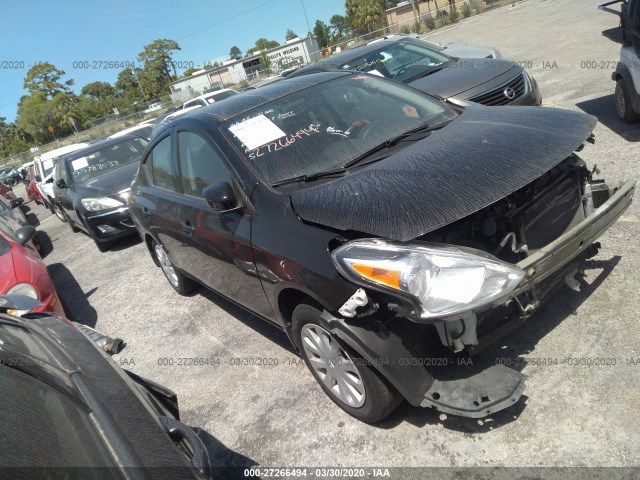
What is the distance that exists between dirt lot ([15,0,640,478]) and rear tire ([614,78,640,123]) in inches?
9.2

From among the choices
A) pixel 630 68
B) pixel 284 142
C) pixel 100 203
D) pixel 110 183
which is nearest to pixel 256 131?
pixel 284 142

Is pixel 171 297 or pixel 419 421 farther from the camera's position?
pixel 171 297

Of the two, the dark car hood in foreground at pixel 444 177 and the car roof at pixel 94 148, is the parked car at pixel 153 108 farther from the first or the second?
the dark car hood in foreground at pixel 444 177

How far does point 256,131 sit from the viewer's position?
125 inches

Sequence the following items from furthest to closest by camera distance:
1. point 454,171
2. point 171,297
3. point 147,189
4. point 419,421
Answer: point 171,297, point 147,189, point 419,421, point 454,171

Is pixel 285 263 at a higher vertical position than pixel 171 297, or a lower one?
higher

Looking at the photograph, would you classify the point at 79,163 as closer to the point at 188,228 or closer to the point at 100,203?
the point at 100,203

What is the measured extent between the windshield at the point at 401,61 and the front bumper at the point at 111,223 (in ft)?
13.9

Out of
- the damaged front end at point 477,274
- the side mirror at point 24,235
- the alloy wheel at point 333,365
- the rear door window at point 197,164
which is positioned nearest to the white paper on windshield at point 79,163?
the side mirror at point 24,235

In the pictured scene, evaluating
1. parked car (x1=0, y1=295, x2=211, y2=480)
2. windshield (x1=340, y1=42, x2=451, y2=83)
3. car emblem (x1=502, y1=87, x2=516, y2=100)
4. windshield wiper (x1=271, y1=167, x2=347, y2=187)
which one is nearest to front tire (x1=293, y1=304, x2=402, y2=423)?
windshield wiper (x1=271, y1=167, x2=347, y2=187)

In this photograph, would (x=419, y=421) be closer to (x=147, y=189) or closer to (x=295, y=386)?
(x=295, y=386)

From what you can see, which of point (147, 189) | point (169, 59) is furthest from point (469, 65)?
point (169, 59)

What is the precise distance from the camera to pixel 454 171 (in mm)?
2391

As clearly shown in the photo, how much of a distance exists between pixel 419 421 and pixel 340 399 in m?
0.46
